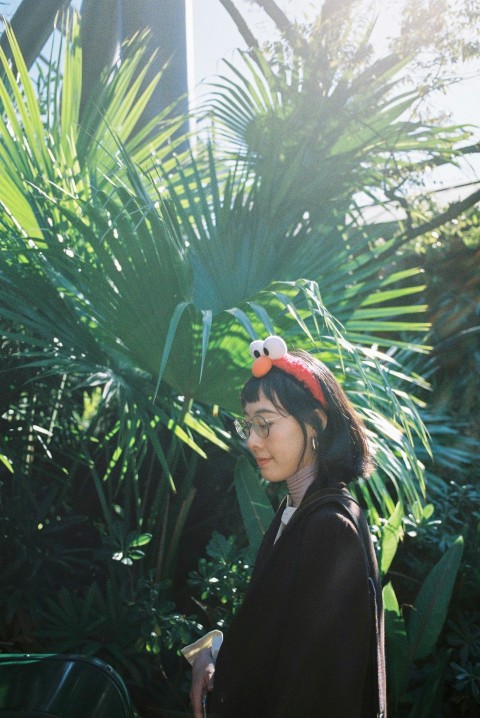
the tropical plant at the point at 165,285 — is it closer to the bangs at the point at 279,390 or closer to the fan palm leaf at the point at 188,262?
the fan palm leaf at the point at 188,262

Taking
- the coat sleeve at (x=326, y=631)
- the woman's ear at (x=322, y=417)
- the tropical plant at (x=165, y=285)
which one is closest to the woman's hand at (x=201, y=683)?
the coat sleeve at (x=326, y=631)

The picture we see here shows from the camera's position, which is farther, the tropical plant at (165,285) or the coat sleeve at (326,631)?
the tropical plant at (165,285)

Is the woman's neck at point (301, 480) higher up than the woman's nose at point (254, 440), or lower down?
lower down

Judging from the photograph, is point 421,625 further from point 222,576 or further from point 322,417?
point 322,417

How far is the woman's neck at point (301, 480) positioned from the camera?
1410mm

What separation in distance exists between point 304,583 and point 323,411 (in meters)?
0.33

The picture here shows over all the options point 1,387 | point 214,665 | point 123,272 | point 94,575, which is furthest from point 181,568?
point 214,665

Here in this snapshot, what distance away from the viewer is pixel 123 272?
7.38 feet

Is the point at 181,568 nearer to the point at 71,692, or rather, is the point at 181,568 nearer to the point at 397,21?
the point at 71,692

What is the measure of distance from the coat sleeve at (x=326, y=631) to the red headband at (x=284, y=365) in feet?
0.84

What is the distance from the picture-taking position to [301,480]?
141 centimetres

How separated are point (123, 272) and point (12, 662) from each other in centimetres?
117

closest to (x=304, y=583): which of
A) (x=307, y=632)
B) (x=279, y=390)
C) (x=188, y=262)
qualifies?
(x=307, y=632)

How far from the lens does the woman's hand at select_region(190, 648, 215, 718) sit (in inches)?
53.6
